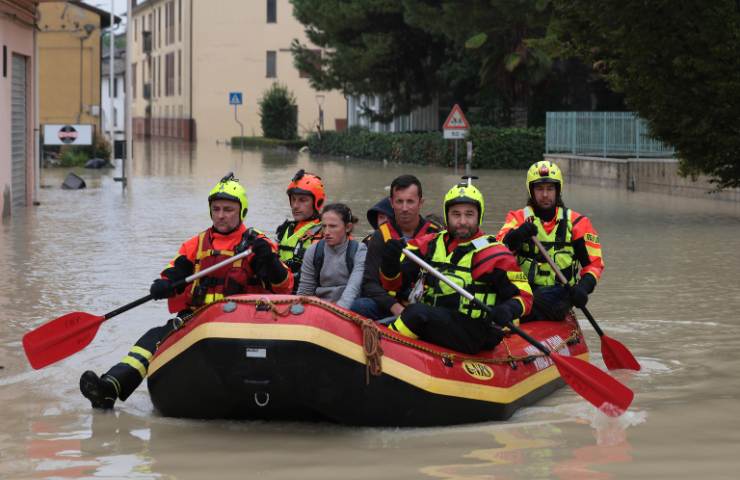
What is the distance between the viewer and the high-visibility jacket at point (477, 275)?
8.45 meters

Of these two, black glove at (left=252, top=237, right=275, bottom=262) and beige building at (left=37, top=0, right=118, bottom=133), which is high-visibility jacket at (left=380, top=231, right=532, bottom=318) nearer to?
black glove at (left=252, top=237, right=275, bottom=262)

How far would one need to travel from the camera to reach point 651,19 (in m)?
21.5

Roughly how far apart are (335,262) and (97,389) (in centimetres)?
171

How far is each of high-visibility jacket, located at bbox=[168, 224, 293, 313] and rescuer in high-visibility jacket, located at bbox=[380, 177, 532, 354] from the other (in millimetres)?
919

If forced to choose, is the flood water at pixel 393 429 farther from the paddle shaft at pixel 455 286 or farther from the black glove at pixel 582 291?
the black glove at pixel 582 291

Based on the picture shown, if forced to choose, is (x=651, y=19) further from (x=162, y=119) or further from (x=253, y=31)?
(x=162, y=119)

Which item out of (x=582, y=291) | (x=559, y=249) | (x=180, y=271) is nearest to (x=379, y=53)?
(x=559, y=249)

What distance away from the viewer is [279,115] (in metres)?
75.4

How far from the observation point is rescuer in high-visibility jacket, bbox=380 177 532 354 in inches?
329

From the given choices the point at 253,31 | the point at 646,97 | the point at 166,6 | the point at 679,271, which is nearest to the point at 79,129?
the point at 646,97

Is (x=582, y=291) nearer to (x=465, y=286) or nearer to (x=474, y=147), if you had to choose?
(x=465, y=286)

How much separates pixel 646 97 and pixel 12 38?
35.1ft

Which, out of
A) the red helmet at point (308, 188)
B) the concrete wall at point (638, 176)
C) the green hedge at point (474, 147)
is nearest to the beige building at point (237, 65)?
the green hedge at point (474, 147)

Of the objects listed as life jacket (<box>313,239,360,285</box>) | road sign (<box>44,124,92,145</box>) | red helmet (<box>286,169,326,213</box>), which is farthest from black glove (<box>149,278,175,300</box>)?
road sign (<box>44,124,92,145</box>)
